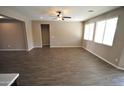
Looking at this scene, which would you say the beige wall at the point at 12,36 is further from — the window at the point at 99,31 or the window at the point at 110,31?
the window at the point at 110,31

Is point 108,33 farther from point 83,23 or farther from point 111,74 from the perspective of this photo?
point 83,23

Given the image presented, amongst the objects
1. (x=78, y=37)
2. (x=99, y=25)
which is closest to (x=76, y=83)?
(x=99, y=25)

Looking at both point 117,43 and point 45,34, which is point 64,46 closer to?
point 45,34

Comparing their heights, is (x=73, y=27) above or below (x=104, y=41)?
above

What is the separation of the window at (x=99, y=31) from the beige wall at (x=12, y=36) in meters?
4.93

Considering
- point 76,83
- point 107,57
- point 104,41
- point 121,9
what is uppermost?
point 121,9

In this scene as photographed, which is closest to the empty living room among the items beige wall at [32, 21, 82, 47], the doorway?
beige wall at [32, 21, 82, 47]

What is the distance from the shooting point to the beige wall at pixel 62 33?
7.92 m

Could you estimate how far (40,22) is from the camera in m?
7.78

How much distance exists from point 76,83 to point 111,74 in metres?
1.41

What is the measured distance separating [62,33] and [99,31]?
3611 mm

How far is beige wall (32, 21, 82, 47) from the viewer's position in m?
7.92

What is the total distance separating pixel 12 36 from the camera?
6785mm
